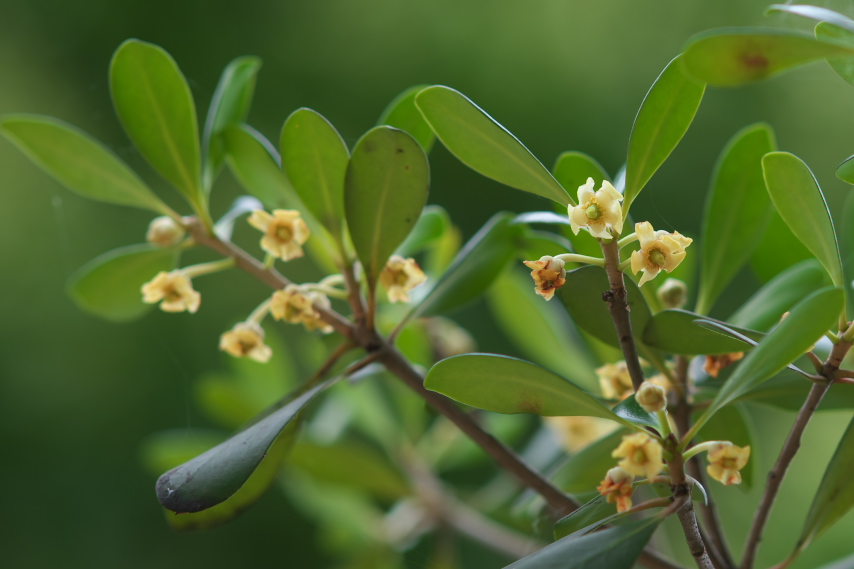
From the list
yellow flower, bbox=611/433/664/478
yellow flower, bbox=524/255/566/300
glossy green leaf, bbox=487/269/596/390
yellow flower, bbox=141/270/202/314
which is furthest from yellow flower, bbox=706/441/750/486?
glossy green leaf, bbox=487/269/596/390

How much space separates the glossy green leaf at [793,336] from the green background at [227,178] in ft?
3.91

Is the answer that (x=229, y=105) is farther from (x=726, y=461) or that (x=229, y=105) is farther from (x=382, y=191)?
(x=726, y=461)

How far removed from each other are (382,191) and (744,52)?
24 cm

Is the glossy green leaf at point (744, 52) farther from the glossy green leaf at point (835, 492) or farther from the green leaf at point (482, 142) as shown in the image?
the glossy green leaf at point (835, 492)

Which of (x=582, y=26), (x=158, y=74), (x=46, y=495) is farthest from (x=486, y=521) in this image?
(x=582, y=26)

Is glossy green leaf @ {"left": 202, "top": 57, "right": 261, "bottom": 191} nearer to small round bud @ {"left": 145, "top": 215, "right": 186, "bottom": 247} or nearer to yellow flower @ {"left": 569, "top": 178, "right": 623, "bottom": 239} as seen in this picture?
small round bud @ {"left": 145, "top": 215, "right": 186, "bottom": 247}

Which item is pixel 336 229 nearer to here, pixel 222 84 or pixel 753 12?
pixel 222 84

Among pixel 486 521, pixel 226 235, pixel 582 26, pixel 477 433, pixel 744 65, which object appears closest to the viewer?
pixel 744 65

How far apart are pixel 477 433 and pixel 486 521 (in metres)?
0.61

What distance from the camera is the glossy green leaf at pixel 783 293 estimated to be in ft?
1.65

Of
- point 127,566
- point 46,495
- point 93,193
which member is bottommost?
point 127,566

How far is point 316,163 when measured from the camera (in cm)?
50

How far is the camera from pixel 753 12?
1.50m

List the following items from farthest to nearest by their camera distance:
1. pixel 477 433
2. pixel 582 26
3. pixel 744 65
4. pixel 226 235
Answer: pixel 582 26, pixel 226 235, pixel 477 433, pixel 744 65
